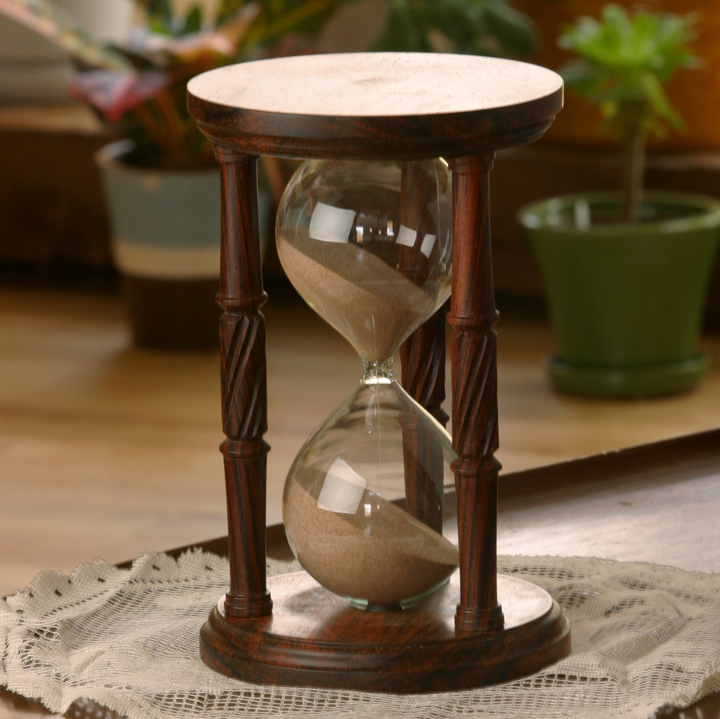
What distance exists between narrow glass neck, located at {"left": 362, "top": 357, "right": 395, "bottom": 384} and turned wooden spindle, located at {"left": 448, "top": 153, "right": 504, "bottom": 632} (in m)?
0.07

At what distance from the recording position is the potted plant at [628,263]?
6.62 ft

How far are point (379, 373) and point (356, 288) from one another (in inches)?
2.8

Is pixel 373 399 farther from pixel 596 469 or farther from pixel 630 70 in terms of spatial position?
pixel 630 70

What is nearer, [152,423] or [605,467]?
[605,467]

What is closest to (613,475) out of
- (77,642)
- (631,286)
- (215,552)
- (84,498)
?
(215,552)

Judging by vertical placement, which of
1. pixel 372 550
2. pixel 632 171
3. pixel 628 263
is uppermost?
pixel 372 550

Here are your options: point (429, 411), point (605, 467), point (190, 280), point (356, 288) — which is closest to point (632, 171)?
point (190, 280)

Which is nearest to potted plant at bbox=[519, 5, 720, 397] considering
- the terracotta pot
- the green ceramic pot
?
the green ceramic pot

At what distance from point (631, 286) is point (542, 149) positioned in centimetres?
47

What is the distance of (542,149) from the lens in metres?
2.39

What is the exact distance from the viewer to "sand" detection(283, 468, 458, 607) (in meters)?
0.63

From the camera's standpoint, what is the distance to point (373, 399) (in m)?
0.65

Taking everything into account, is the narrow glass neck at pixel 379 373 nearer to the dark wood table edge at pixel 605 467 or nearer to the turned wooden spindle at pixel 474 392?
the turned wooden spindle at pixel 474 392

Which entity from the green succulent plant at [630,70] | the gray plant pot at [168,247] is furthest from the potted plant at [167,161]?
the green succulent plant at [630,70]
